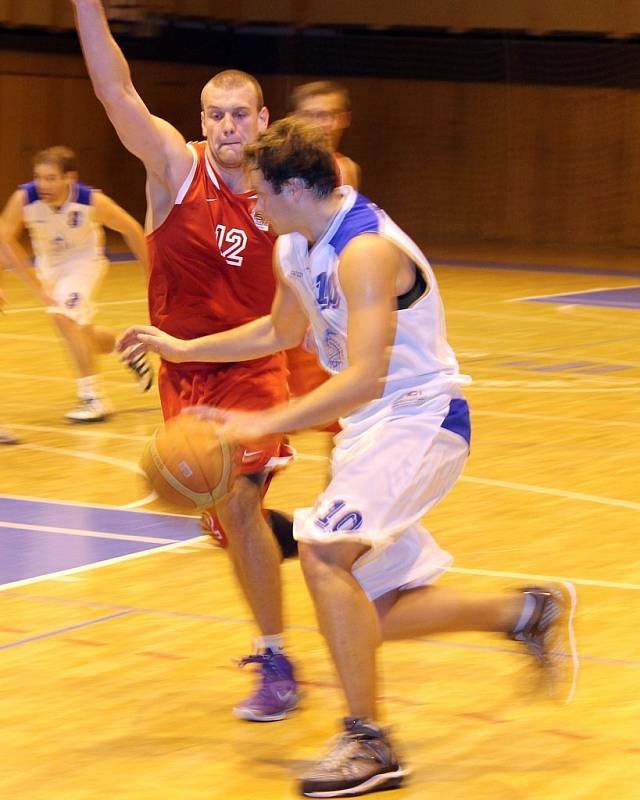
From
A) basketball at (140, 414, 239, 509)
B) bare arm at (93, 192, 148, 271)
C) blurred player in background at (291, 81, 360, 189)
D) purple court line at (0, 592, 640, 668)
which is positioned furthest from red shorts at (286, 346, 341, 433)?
bare arm at (93, 192, 148, 271)

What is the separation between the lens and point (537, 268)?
21.1 meters

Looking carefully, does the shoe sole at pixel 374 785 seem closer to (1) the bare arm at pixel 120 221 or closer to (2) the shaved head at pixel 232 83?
(2) the shaved head at pixel 232 83

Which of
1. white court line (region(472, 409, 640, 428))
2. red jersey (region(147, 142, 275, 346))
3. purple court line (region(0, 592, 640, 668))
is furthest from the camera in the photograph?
white court line (region(472, 409, 640, 428))

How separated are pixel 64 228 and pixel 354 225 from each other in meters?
6.51

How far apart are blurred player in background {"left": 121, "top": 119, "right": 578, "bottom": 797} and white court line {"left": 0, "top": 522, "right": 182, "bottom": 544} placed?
266cm

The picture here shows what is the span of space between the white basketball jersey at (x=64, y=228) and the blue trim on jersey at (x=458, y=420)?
6.37 meters

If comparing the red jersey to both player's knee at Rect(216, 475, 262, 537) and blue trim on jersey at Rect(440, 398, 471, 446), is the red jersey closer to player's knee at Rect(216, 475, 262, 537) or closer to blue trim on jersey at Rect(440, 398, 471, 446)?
player's knee at Rect(216, 475, 262, 537)

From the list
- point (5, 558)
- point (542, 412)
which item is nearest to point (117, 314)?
point (542, 412)

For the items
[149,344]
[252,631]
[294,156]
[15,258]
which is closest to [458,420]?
[294,156]

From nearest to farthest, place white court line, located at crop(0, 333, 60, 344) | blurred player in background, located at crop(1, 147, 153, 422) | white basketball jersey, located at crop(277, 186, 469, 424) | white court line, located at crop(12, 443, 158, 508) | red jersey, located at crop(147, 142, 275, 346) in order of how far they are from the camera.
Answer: white basketball jersey, located at crop(277, 186, 469, 424)
red jersey, located at crop(147, 142, 275, 346)
white court line, located at crop(12, 443, 158, 508)
blurred player in background, located at crop(1, 147, 153, 422)
white court line, located at crop(0, 333, 60, 344)

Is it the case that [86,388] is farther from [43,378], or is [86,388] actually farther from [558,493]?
[558,493]

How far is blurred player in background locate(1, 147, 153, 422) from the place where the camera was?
9781 millimetres

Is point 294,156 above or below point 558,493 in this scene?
above

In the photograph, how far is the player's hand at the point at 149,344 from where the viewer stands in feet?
14.6
